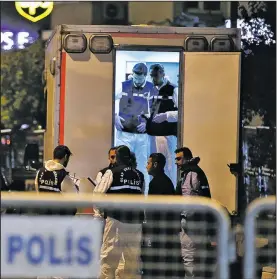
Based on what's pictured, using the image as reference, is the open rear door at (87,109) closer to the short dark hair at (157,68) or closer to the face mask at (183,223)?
the short dark hair at (157,68)

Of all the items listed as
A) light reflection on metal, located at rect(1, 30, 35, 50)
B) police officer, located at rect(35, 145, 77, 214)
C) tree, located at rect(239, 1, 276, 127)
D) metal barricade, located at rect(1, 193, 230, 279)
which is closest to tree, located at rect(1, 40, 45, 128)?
light reflection on metal, located at rect(1, 30, 35, 50)

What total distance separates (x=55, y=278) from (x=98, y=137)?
421cm

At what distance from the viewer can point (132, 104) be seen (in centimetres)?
867

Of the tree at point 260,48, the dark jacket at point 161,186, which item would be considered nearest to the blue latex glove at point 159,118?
the dark jacket at point 161,186

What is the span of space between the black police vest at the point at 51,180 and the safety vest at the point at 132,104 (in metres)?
1.40

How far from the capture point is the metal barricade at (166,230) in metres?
4.16

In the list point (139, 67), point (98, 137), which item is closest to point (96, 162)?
point (98, 137)

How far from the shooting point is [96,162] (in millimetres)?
8625

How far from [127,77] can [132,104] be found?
Answer: 1.02ft

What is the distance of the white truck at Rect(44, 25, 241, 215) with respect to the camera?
860cm

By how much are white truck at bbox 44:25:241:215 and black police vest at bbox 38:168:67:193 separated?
1060mm

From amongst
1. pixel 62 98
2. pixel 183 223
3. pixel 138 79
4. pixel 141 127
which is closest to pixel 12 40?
pixel 62 98

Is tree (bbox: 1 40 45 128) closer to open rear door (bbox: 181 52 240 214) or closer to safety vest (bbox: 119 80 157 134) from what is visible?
safety vest (bbox: 119 80 157 134)

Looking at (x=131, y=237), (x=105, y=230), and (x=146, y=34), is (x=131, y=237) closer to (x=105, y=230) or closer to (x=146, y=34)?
(x=105, y=230)
